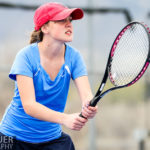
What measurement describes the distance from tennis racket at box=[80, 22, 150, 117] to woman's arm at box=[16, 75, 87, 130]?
22cm

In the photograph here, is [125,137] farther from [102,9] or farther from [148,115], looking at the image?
[102,9]

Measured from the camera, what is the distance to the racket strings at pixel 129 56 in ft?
7.98

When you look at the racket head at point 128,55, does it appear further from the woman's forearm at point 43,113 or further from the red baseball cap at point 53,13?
the woman's forearm at point 43,113

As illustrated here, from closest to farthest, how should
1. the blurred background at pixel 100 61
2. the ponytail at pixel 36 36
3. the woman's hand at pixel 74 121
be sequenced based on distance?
the woman's hand at pixel 74 121
the ponytail at pixel 36 36
the blurred background at pixel 100 61

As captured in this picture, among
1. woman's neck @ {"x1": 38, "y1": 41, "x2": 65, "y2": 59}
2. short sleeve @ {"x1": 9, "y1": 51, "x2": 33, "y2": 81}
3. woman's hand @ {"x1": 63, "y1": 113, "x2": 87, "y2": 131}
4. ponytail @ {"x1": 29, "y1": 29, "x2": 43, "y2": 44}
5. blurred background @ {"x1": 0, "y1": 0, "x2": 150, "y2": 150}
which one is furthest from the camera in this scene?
blurred background @ {"x1": 0, "y1": 0, "x2": 150, "y2": 150}

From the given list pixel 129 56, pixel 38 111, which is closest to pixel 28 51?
pixel 38 111

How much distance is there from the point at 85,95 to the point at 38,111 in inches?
12.4

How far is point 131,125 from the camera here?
6.46 m

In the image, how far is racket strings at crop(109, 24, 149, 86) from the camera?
2.43 metres

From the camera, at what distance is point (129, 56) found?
2.61 m

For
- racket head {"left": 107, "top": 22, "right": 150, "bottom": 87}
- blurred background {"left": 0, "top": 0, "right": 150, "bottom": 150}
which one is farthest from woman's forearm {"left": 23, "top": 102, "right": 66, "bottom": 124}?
blurred background {"left": 0, "top": 0, "right": 150, "bottom": 150}

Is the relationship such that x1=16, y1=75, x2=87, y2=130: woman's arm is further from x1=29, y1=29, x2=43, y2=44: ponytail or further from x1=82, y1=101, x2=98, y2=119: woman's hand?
x1=29, y1=29, x2=43, y2=44: ponytail

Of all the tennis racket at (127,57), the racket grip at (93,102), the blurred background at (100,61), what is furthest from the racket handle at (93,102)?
the blurred background at (100,61)

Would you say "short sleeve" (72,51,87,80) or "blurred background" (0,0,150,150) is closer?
"short sleeve" (72,51,87,80)
